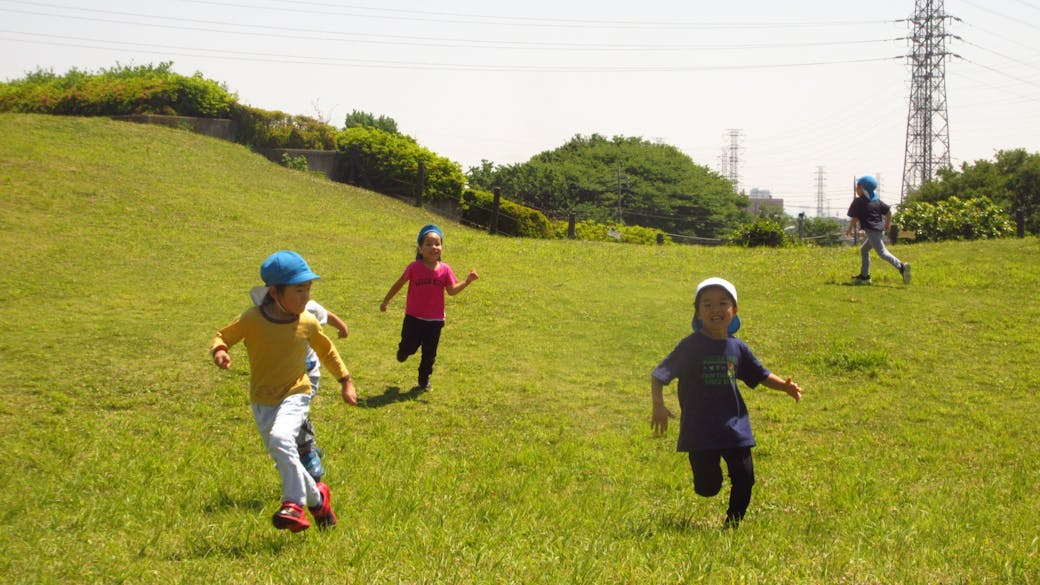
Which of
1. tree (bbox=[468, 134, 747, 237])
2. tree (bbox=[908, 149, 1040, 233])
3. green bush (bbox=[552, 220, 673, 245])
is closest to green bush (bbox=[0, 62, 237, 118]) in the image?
green bush (bbox=[552, 220, 673, 245])

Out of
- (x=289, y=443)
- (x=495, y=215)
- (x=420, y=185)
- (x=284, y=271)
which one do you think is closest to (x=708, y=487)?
(x=289, y=443)

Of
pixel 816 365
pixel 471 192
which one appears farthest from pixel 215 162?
pixel 816 365

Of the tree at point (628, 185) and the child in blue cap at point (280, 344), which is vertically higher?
the tree at point (628, 185)

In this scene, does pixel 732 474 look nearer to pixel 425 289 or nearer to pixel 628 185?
pixel 425 289

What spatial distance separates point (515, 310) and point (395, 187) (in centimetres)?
1891

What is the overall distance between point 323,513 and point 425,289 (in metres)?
5.87

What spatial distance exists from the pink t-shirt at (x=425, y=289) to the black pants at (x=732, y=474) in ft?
18.5

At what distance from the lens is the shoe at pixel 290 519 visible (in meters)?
5.53

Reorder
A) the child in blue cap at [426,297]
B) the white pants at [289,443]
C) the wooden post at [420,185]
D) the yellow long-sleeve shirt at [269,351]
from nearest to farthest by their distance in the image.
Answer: the white pants at [289,443]
the yellow long-sleeve shirt at [269,351]
the child in blue cap at [426,297]
the wooden post at [420,185]

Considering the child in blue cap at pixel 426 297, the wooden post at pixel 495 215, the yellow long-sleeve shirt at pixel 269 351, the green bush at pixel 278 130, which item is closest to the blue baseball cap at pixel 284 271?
the yellow long-sleeve shirt at pixel 269 351

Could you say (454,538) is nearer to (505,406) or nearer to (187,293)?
(505,406)

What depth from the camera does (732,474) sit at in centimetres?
666

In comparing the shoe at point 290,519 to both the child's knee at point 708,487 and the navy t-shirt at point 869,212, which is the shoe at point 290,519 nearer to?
the child's knee at point 708,487

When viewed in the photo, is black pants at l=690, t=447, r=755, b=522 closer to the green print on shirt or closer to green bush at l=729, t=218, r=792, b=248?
the green print on shirt
